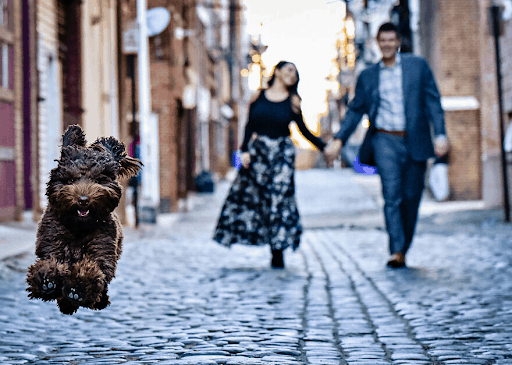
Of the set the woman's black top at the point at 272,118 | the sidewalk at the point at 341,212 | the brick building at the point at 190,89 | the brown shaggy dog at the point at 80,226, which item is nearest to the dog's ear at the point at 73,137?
the brown shaggy dog at the point at 80,226

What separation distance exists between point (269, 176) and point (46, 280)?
203 inches

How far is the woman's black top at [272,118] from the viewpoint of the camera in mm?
7984

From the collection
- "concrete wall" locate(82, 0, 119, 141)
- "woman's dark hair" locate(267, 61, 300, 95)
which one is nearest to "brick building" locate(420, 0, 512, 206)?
"concrete wall" locate(82, 0, 119, 141)

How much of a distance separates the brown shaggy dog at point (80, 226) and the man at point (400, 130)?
14.8 ft

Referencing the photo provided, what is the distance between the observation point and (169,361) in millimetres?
3959

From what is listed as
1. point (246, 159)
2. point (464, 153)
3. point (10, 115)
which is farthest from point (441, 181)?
point (246, 159)

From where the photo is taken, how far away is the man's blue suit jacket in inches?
300

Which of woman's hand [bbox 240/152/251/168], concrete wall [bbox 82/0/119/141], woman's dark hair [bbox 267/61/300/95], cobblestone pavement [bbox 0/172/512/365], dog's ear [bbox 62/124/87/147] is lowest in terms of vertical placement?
cobblestone pavement [bbox 0/172/512/365]

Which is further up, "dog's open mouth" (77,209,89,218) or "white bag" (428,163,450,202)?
"white bag" (428,163,450,202)

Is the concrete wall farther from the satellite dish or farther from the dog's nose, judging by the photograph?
the dog's nose

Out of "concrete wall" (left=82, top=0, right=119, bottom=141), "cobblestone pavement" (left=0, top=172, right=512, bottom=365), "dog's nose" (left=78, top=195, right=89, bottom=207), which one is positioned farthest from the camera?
"concrete wall" (left=82, top=0, right=119, bottom=141)

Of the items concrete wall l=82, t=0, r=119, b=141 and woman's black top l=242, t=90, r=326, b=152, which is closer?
woman's black top l=242, t=90, r=326, b=152

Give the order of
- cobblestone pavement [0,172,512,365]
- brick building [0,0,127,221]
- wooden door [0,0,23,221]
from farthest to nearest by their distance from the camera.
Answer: brick building [0,0,127,221]
wooden door [0,0,23,221]
cobblestone pavement [0,172,512,365]

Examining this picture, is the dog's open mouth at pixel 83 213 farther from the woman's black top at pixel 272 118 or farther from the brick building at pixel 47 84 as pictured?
the brick building at pixel 47 84
